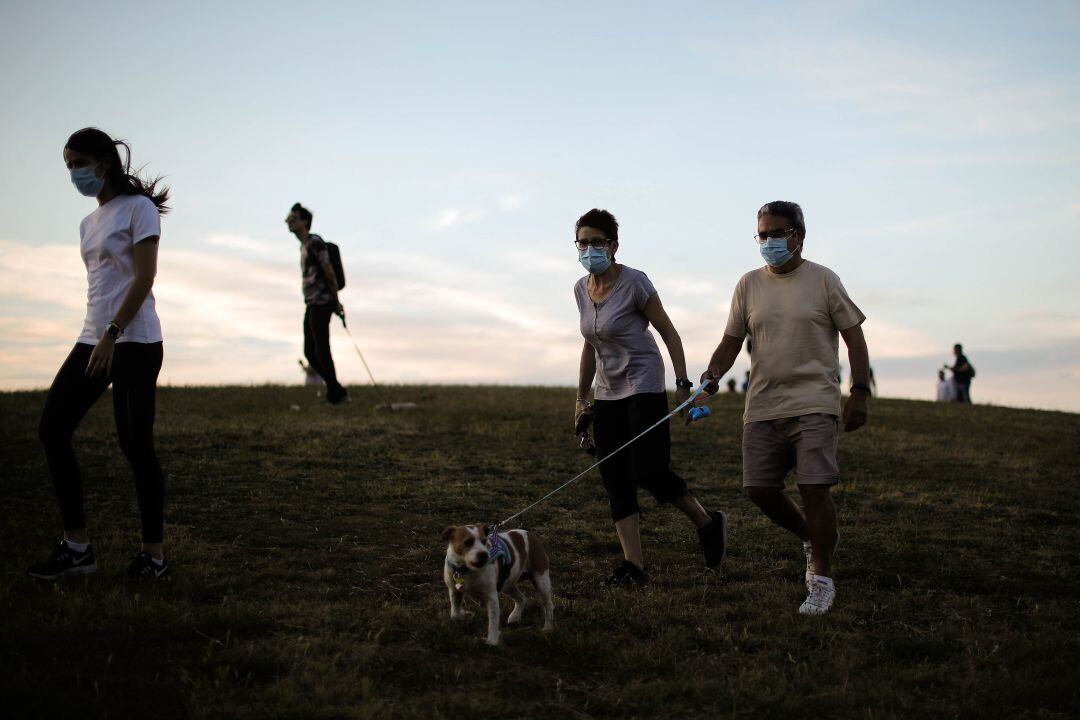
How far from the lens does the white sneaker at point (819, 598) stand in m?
5.98

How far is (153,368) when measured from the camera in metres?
5.94

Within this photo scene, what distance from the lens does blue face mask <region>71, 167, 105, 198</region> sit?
5.95 meters

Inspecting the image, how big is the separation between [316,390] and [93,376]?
42.2 ft

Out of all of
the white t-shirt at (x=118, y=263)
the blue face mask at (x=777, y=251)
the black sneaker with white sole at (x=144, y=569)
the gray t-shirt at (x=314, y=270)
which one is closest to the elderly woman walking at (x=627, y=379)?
the blue face mask at (x=777, y=251)

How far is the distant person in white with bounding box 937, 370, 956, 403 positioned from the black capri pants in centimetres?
2195

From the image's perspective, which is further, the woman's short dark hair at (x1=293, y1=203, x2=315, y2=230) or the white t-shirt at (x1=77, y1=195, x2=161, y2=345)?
the woman's short dark hair at (x1=293, y1=203, x2=315, y2=230)

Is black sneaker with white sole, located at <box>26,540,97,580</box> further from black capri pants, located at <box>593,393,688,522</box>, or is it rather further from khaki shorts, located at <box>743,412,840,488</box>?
khaki shorts, located at <box>743,412,840,488</box>

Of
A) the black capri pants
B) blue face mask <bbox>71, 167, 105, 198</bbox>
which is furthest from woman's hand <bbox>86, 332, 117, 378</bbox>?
the black capri pants

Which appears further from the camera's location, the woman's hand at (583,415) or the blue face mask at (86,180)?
the woman's hand at (583,415)

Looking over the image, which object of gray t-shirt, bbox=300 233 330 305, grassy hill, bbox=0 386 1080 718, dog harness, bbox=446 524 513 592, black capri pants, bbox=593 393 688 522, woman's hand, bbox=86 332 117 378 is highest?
gray t-shirt, bbox=300 233 330 305

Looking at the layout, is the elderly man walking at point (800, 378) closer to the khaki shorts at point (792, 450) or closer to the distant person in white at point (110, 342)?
the khaki shorts at point (792, 450)

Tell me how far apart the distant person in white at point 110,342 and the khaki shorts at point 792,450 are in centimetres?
389

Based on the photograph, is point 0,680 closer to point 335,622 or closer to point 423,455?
point 335,622

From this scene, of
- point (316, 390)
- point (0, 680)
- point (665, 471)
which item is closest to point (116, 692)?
point (0, 680)
